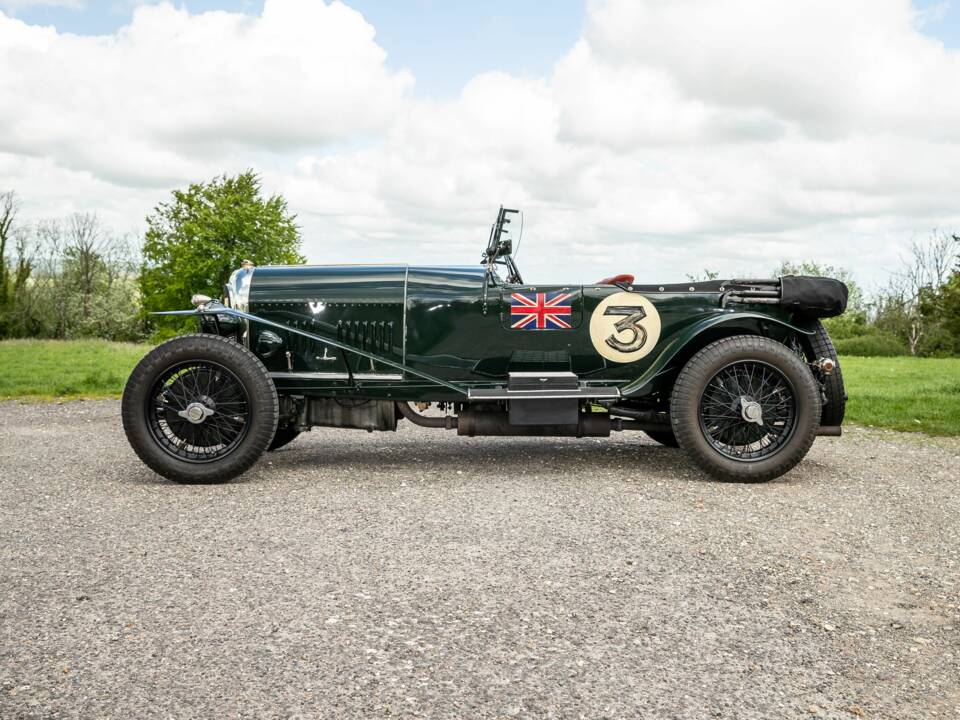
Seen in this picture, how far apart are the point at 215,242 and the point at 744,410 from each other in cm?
2382

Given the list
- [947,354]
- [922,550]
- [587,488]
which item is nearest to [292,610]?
[587,488]

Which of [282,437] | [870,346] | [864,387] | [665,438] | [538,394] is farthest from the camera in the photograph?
[870,346]

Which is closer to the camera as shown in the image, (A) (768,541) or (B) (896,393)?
(A) (768,541)

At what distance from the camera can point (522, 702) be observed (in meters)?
2.55

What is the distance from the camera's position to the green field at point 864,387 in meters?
9.26

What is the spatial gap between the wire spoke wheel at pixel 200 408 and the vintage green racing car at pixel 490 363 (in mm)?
11

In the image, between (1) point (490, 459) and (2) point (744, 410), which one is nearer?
(2) point (744, 410)

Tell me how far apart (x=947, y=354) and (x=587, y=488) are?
1312 inches

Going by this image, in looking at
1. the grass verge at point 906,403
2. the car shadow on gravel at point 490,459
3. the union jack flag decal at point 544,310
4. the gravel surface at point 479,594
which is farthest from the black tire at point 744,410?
the grass verge at point 906,403

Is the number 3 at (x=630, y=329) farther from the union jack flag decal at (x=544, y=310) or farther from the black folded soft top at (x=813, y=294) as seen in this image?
the black folded soft top at (x=813, y=294)

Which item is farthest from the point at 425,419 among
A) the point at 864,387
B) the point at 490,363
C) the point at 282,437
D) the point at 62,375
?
the point at 62,375

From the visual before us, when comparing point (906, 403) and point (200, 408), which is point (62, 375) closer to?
point (200, 408)

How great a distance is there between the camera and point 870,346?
3200cm

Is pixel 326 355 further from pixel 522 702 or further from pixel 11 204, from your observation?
pixel 11 204
